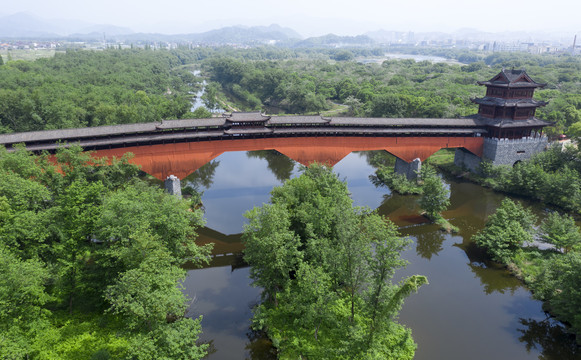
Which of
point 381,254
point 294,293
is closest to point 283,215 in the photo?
point 294,293

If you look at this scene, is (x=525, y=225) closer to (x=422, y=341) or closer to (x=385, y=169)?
(x=422, y=341)

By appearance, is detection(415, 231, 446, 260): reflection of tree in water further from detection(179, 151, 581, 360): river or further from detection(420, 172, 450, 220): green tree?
detection(420, 172, 450, 220): green tree

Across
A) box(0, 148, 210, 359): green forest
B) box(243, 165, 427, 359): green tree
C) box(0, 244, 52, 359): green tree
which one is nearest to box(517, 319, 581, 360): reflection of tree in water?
box(243, 165, 427, 359): green tree

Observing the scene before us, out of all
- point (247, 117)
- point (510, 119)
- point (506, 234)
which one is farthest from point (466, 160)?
point (247, 117)

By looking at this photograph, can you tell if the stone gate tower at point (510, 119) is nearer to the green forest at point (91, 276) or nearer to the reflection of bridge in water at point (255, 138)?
the reflection of bridge in water at point (255, 138)

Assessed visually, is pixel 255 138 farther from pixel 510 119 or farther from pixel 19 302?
pixel 510 119

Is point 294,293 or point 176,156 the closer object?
point 294,293
